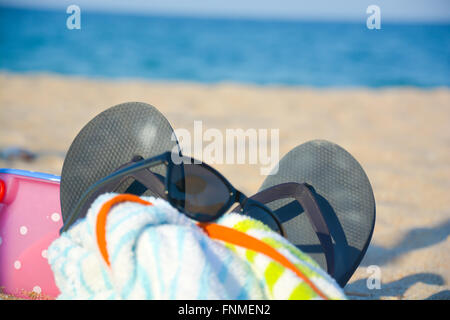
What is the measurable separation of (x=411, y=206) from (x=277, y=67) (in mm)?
10070

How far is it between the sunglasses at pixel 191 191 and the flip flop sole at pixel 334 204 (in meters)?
0.19

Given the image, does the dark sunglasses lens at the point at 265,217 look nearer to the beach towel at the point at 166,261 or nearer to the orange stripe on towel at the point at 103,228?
the beach towel at the point at 166,261

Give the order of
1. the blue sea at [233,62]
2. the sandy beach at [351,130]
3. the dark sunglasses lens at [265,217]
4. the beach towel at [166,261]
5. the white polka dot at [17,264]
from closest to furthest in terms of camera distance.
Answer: the beach towel at [166,261], the dark sunglasses lens at [265,217], the white polka dot at [17,264], the sandy beach at [351,130], the blue sea at [233,62]

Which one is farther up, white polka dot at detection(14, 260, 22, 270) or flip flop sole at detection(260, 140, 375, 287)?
flip flop sole at detection(260, 140, 375, 287)

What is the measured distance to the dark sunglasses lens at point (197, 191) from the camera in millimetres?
835

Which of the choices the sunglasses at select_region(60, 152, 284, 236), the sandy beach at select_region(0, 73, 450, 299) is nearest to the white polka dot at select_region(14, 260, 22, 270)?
the sunglasses at select_region(60, 152, 284, 236)

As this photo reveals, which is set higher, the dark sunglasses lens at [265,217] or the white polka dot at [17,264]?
the dark sunglasses lens at [265,217]

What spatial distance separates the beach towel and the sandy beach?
30.9 inches

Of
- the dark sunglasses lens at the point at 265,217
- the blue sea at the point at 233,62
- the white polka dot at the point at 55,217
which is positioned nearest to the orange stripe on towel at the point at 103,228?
the dark sunglasses lens at the point at 265,217

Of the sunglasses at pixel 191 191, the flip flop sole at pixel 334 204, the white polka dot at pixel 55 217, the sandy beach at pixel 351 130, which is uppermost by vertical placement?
the sunglasses at pixel 191 191

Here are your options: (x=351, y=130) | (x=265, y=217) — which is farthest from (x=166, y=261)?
(x=351, y=130)

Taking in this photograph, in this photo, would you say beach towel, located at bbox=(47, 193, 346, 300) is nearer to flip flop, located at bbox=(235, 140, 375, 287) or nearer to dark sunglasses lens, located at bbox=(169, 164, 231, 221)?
dark sunglasses lens, located at bbox=(169, 164, 231, 221)

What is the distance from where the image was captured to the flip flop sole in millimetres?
1100
